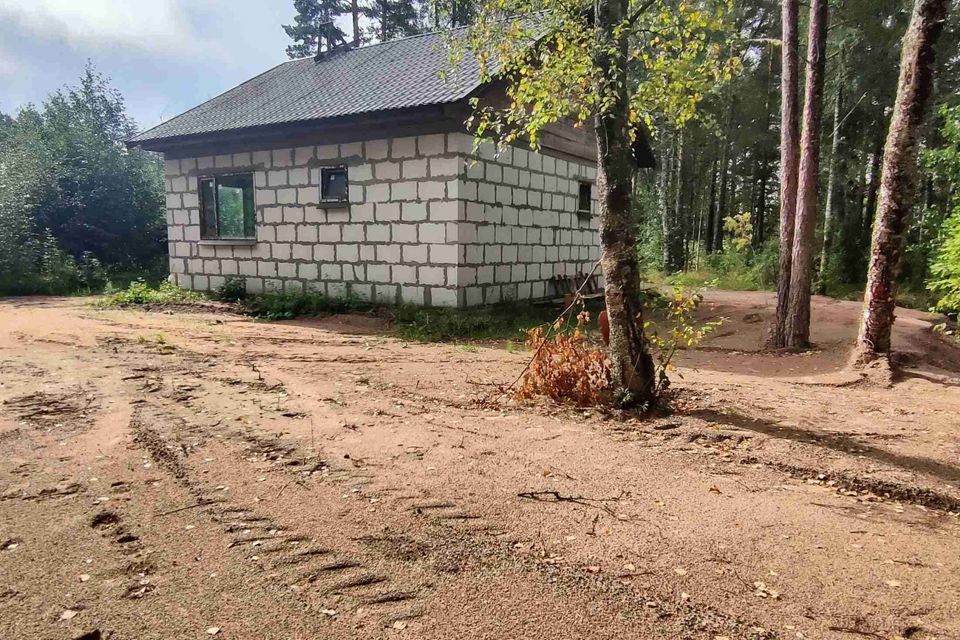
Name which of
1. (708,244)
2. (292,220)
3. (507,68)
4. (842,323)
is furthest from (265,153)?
(708,244)

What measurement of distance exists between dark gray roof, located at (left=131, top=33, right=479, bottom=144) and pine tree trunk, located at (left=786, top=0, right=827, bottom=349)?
4976mm

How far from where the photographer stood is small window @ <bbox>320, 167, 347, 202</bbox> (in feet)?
35.6

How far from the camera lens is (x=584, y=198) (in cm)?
1334

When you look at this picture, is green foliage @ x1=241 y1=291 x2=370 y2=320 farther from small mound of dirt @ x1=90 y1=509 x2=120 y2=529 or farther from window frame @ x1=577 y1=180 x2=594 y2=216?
small mound of dirt @ x1=90 y1=509 x2=120 y2=529

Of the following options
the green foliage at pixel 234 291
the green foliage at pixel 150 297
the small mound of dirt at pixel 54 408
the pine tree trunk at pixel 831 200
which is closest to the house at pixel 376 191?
the green foliage at pixel 234 291

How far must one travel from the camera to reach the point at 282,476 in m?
3.51

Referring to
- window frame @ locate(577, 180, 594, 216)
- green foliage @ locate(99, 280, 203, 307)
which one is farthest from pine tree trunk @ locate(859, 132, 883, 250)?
green foliage @ locate(99, 280, 203, 307)

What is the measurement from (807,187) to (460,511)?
7.55m

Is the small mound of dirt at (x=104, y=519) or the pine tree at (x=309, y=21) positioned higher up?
the pine tree at (x=309, y=21)

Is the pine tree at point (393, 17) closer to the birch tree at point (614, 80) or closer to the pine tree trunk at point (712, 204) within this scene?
the pine tree trunk at point (712, 204)

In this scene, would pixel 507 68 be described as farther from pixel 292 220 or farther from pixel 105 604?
pixel 292 220

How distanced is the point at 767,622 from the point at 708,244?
96.3ft

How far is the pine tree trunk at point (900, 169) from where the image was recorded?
19.6 ft

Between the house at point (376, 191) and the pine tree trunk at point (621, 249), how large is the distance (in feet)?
15.1
